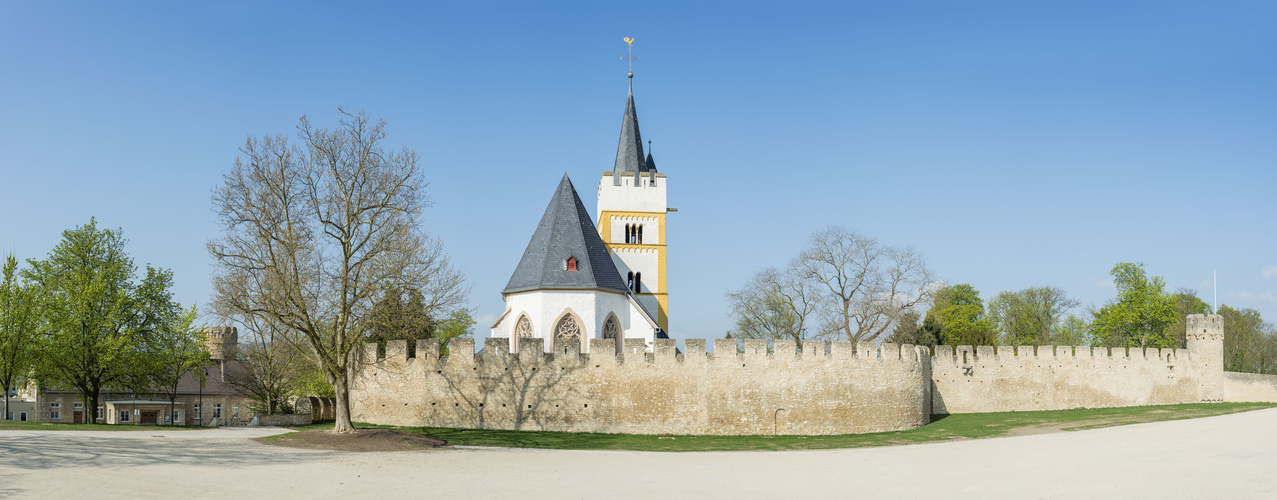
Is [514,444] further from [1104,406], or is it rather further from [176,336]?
[1104,406]

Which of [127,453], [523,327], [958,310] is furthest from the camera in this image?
[958,310]

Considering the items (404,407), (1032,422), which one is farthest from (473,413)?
(1032,422)

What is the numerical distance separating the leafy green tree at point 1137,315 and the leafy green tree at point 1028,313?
937cm

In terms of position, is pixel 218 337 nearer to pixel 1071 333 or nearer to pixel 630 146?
pixel 630 146

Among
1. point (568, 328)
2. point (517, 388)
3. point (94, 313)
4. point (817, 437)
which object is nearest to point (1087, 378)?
point (817, 437)

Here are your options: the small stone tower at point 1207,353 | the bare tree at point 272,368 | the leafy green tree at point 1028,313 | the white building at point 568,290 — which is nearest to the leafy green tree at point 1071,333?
the leafy green tree at point 1028,313

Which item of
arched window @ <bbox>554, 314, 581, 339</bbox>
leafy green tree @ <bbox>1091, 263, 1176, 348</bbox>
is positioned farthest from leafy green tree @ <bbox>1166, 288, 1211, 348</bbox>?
arched window @ <bbox>554, 314, 581, 339</bbox>

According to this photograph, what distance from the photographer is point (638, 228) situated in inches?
2057

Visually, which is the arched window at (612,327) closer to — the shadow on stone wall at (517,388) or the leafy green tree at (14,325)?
the shadow on stone wall at (517,388)

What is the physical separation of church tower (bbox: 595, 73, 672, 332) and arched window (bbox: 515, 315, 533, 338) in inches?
537

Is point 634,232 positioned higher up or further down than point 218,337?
higher up

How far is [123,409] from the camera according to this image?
4534cm

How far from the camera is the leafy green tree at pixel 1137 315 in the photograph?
54250mm

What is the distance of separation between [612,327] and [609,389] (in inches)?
410
